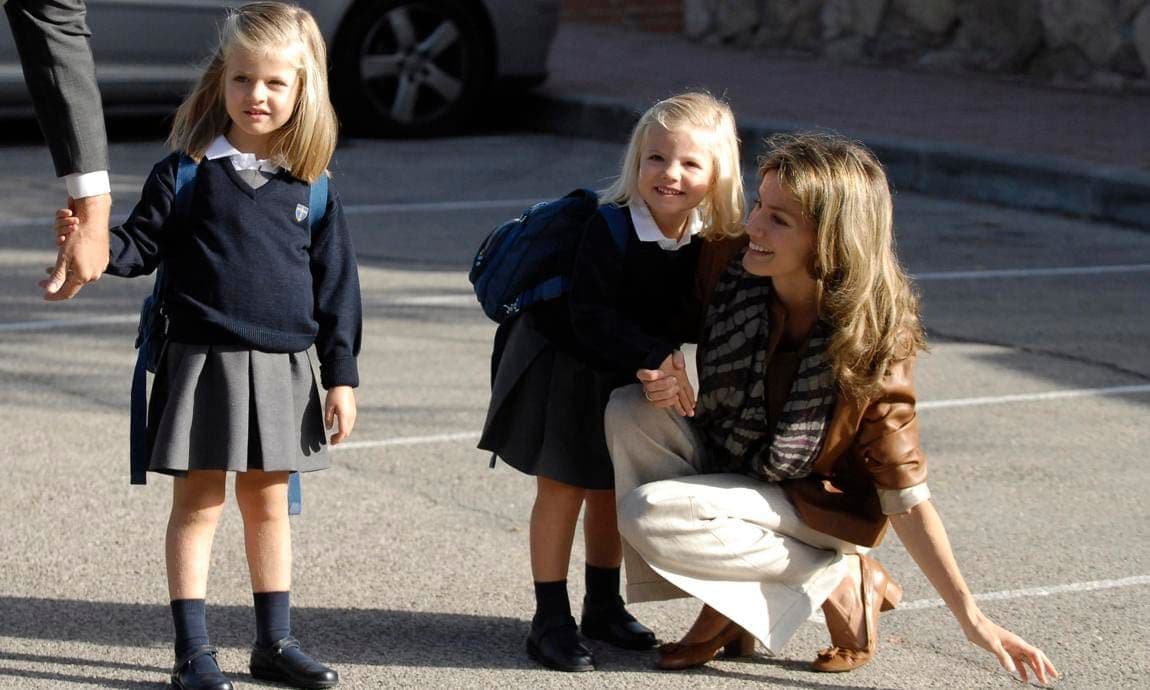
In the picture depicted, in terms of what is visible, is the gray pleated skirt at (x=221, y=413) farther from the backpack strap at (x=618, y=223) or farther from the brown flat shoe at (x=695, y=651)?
the brown flat shoe at (x=695, y=651)

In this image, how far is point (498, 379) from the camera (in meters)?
3.65

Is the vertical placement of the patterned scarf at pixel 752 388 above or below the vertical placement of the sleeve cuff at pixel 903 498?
above

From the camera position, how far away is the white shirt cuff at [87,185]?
10.6ft

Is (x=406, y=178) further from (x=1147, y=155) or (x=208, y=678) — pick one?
(x=208, y=678)

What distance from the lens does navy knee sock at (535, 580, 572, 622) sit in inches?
142

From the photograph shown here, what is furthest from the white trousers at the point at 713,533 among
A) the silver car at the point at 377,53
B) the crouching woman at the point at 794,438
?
the silver car at the point at 377,53

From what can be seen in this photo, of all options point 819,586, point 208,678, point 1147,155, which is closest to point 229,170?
point 208,678

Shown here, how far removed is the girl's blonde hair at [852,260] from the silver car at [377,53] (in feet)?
23.5

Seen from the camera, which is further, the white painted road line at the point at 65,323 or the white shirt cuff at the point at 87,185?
the white painted road line at the point at 65,323

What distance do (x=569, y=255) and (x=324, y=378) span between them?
56 cm

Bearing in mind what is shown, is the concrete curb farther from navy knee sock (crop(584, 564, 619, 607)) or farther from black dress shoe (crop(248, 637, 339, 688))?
black dress shoe (crop(248, 637, 339, 688))

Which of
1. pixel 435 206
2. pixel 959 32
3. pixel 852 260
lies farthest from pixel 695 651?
pixel 959 32

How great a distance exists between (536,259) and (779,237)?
19.9 inches

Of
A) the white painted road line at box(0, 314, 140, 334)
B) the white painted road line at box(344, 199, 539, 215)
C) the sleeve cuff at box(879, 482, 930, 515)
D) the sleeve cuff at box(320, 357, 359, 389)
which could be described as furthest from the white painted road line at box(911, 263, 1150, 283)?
the sleeve cuff at box(320, 357, 359, 389)
